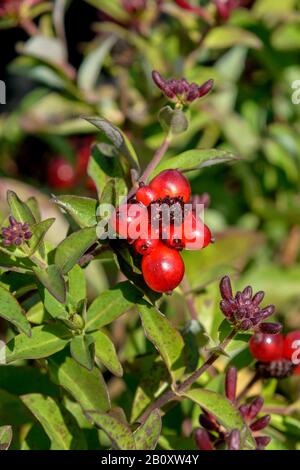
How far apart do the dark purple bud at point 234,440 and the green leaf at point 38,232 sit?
36 cm

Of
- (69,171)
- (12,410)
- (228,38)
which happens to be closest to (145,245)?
(12,410)

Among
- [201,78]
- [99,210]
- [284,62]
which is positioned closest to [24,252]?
[99,210]

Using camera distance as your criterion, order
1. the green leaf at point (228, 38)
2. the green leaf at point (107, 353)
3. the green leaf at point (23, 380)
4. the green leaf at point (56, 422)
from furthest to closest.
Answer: the green leaf at point (228, 38)
the green leaf at point (23, 380)
the green leaf at point (56, 422)
the green leaf at point (107, 353)

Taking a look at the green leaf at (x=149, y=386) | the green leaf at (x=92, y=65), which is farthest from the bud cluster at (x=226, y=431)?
the green leaf at (x=92, y=65)

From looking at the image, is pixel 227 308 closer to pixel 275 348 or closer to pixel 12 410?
pixel 275 348

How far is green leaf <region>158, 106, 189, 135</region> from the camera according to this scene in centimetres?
120

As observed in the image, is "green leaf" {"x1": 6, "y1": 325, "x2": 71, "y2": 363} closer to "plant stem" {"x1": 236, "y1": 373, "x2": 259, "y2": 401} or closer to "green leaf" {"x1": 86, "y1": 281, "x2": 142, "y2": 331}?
"green leaf" {"x1": 86, "y1": 281, "x2": 142, "y2": 331}

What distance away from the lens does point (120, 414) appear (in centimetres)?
111

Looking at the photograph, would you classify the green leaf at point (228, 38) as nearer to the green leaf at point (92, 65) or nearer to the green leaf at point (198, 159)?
the green leaf at point (92, 65)

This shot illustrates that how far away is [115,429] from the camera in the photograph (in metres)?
1.03

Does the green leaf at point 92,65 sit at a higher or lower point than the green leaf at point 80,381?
higher

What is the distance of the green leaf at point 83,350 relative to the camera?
106 centimetres
